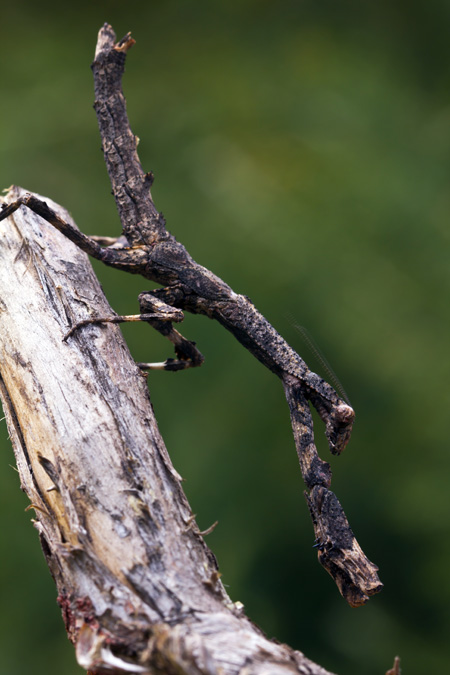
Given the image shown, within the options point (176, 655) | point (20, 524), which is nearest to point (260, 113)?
point (20, 524)

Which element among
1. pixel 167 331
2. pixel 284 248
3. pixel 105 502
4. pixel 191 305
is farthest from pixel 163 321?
pixel 284 248

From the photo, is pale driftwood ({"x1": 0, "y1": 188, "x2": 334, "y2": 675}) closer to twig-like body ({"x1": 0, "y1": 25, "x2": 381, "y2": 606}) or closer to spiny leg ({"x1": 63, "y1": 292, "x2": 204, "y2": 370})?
spiny leg ({"x1": 63, "y1": 292, "x2": 204, "y2": 370})

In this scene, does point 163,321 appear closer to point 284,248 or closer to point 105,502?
point 105,502

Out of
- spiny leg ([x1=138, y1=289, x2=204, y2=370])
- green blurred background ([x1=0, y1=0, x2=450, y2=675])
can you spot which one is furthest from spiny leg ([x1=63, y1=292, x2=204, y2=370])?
green blurred background ([x1=0, y1=0, x2=450, y2=675])

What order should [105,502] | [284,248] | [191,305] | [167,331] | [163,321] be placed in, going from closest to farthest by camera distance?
1. [105,502]
2. [163,321]
3. [167,331]
4. [191,305]
5. [284,248]

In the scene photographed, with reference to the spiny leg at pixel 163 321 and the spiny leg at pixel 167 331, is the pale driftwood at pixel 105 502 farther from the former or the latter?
the spiny leg at pixel 167 331

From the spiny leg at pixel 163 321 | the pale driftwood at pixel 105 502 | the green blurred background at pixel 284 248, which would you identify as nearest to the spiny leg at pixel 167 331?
the spiny leg at pixel 163 321

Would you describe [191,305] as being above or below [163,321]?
above
